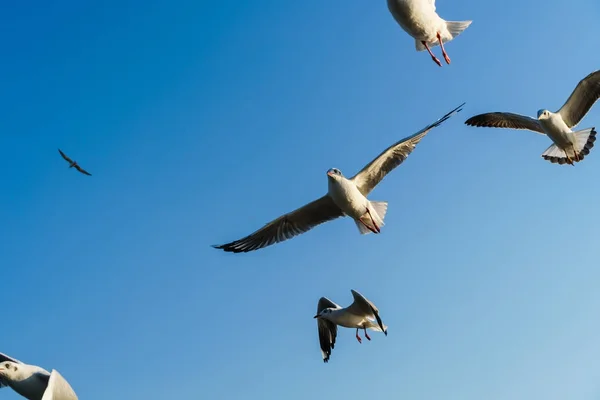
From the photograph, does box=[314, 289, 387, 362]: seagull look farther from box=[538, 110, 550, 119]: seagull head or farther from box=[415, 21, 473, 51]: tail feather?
box=[538, 110, 550, 119]: seagull head

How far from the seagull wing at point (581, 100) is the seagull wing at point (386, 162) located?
4.13m

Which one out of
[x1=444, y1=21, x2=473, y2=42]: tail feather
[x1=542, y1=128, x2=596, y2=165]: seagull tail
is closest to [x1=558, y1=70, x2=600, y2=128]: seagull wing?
[x1=542, y1=128, x2=596, y2=165]: seagull tail

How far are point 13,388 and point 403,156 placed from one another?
5.94 m

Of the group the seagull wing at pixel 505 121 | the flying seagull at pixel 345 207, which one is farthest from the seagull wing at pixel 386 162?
the seagull wing at pixel 505 121

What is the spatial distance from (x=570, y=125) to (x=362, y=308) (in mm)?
5602

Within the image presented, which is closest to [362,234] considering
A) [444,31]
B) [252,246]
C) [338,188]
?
[338,188]

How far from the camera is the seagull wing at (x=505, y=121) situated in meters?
14.3

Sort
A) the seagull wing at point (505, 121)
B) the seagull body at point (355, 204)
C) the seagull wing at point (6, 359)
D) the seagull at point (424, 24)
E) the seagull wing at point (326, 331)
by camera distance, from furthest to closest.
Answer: the seagull wing at point (505, 121)
the seagull wing at point (326, 331)
the seagull body at point (355, 204)
the seagull at point (424, 24)
the seagull wing at point (6, 359)

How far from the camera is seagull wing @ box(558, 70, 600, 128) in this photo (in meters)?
13.5

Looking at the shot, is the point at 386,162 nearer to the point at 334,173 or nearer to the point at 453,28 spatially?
the point at 334,173

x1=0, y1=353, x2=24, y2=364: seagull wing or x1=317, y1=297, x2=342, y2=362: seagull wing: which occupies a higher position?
x1=317, y1=297, x2=342, y2=362: seagull wing

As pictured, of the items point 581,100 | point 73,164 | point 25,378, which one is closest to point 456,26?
point 581,100

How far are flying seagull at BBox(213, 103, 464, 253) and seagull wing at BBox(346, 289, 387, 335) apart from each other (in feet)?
3.12

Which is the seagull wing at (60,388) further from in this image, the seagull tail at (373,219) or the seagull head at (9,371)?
the seagull tail at (373,219)
